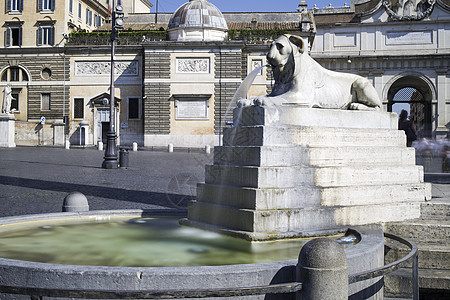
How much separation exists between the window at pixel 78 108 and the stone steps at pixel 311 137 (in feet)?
108

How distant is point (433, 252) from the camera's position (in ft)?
14.4

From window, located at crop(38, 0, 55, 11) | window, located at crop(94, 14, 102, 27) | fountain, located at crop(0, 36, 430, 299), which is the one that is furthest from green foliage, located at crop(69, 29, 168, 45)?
fountain, located at crop(0, 36, 430, 299)

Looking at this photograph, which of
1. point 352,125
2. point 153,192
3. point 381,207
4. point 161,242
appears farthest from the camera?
point 153,192

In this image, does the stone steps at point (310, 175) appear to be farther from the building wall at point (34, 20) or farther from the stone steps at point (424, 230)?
the building wall at point (34, 20)

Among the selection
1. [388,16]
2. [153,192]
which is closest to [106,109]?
[388,16]

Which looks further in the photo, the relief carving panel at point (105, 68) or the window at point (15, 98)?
the window at point (15, 98)

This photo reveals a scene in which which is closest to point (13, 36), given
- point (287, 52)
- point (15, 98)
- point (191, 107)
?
point (15, 98)

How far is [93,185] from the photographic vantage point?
1249 centimetres

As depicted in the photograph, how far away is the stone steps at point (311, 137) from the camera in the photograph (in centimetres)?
480

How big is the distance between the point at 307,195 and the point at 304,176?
0.19 metres

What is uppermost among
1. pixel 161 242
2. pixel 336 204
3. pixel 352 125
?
pixel 352 125

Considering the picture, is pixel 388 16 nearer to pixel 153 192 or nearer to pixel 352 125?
pixel 153 192

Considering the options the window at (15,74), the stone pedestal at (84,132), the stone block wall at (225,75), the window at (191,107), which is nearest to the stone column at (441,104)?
the stone block wall at (225,75)

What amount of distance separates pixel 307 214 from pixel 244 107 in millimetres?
1318
